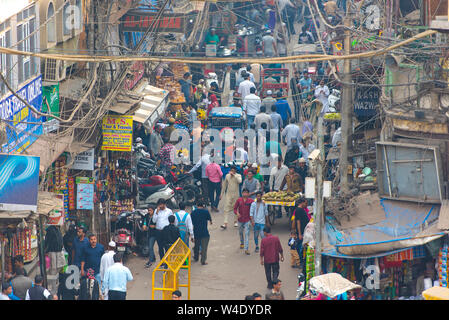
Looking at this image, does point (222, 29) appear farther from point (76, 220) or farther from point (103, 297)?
point (103, 297)

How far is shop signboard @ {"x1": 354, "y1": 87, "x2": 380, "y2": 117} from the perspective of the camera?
65.9 ft

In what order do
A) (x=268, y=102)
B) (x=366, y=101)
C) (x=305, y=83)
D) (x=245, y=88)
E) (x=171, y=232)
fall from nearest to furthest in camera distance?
(x=171, y=232) → (x=366, y=101) → (x=268, y=102) → (x=245, y=88) → (x=305, y=83)

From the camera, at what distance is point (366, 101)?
20.2 m

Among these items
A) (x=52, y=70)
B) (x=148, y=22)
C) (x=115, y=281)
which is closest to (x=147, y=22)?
(x=148, y=22)

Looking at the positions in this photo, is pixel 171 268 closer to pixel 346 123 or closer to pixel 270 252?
pixel 270 252

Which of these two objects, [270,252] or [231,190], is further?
[231,190]

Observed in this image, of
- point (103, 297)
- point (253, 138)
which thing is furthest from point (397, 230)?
point (253, 138)

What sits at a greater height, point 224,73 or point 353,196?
point 224,73

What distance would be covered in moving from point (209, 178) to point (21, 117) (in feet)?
18.3

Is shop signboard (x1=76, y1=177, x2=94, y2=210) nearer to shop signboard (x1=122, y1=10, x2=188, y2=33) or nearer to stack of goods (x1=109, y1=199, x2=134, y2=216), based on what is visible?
stack of goods (x1=109, y1=199, x2=134, y2=216)

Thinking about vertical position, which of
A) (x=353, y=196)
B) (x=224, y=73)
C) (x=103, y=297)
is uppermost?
(x=224, y=73)

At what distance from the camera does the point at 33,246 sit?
15734 mm

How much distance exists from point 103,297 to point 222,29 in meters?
20.6

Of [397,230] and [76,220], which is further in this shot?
[76,220]
